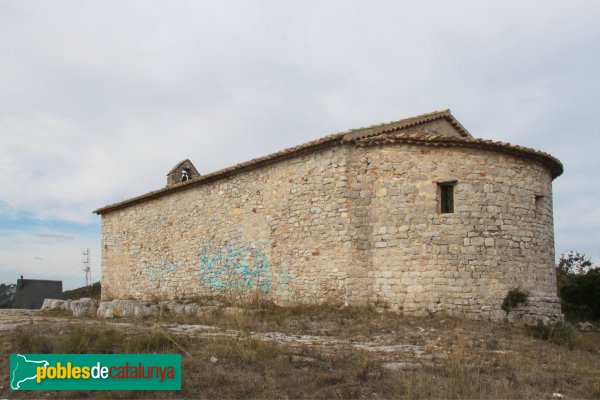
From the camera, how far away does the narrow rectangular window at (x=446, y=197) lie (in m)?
12.1

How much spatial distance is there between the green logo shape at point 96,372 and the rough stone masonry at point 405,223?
6360 mm

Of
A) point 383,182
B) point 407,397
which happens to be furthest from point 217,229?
point 407,397

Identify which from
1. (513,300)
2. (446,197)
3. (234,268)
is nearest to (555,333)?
(513,300)

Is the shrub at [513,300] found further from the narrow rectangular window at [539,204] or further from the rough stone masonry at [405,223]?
the narrow rectangular window at [539,204]

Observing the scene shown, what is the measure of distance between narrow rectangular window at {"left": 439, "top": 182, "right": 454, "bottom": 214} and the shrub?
90.0 inches

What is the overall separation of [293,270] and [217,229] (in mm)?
3766

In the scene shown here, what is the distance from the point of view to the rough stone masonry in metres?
11.7

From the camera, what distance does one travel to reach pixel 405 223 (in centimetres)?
1205

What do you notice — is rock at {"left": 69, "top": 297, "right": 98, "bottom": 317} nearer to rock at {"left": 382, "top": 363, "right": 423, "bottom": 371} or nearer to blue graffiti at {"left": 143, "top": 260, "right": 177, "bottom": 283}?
blue graffiti at {"left": 143, "top": 260, "right": 177, "bottom": 283}

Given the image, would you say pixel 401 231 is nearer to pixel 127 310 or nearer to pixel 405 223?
pixel 405 223

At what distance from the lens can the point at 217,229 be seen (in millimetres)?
16250

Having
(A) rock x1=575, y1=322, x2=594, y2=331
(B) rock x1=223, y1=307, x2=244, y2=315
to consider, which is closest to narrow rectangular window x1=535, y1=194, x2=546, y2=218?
(A) rock x1=575, y1=322, x2=594, y2=331

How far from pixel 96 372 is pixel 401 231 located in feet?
24.8

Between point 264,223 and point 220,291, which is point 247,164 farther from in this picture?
point 220,291
